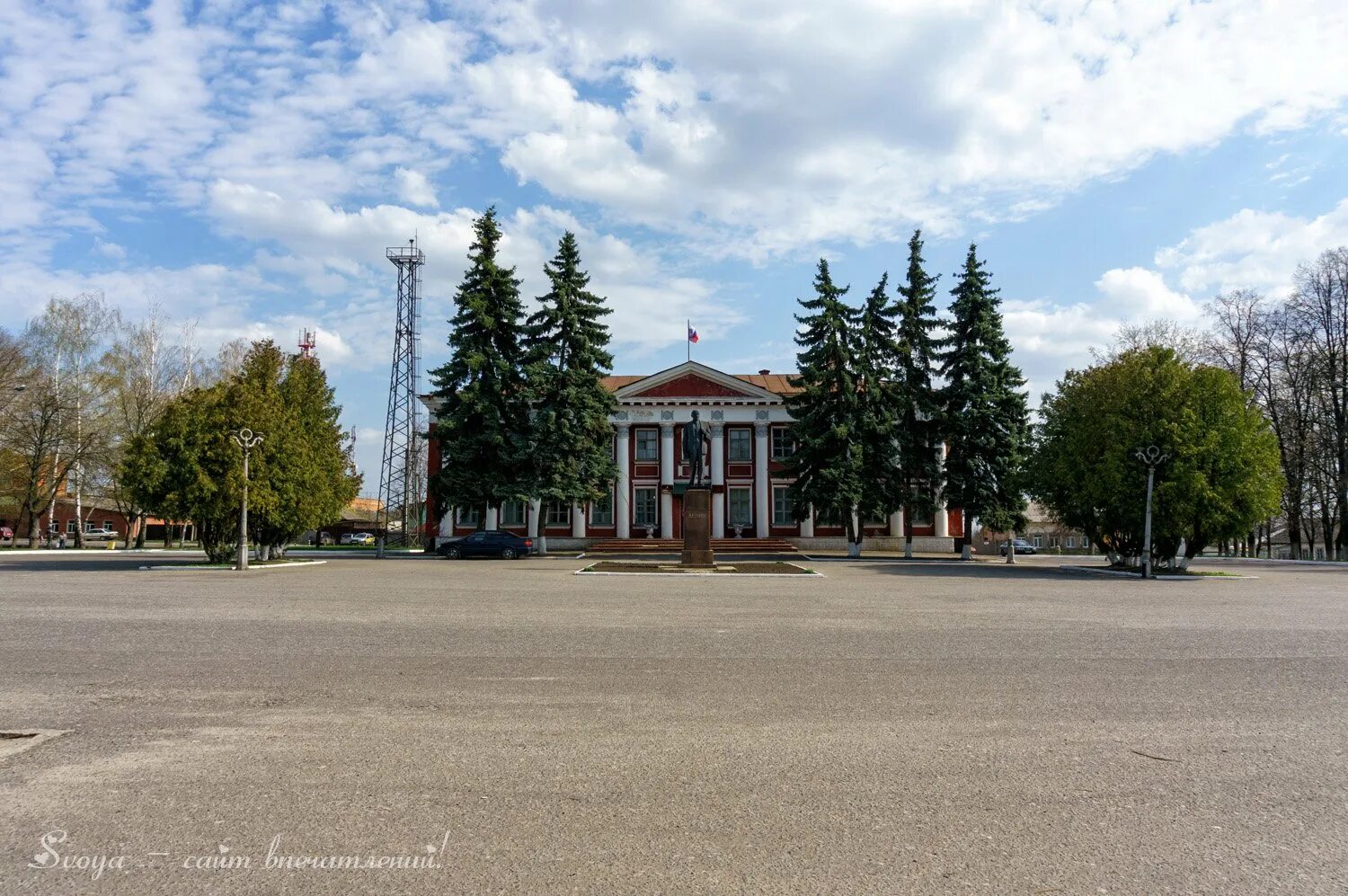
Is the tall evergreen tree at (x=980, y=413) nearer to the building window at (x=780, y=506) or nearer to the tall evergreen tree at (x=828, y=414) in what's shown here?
the tall evergreen tree at (x=828, y=414)

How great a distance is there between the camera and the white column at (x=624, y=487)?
50.4 meters

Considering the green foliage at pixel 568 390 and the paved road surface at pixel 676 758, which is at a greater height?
the green foliage at pixel 568 390

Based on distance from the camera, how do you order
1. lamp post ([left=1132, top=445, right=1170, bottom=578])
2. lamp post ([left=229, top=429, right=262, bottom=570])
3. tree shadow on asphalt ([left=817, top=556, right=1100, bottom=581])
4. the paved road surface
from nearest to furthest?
the paved road surface
tree shadow on asphalt ([left=817, top=556, right=1100, bottom=581])
lamp post ([left=229, top=429, right=262, bottom=570])
lamp post ([left=1132, top=445, right=1170, bottom=578])

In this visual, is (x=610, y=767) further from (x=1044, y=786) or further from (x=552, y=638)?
(x=552, y=638)

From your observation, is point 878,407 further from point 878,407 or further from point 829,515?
point 829,515

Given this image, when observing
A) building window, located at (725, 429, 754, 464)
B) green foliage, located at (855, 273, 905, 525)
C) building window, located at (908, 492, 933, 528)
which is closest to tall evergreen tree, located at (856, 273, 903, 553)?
green foliage, located at (855, 273, 905, 525)

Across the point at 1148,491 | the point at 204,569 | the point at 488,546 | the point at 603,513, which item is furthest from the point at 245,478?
the point at 1148,491

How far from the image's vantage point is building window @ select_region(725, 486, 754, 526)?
50938 mm

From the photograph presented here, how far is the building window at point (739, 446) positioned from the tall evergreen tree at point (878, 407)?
10.3 m

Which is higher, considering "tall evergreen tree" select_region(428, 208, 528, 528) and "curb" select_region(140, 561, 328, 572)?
"tall evergreen tree" select_region(428, 208, 528, 528)

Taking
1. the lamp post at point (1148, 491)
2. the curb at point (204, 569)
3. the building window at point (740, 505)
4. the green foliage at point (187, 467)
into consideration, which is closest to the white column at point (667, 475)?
the building window at point (740, 505)

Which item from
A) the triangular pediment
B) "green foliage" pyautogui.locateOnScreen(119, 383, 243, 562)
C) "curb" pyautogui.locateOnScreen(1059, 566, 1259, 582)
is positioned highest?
the triangular pediment

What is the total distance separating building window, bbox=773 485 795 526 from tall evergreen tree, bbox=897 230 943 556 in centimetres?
953

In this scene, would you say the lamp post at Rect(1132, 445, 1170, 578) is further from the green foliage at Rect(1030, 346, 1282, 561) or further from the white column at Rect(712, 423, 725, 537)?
the white column at Rect(712, 423, 725, 537)
